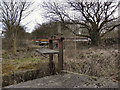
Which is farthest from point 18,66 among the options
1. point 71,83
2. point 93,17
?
point 93,17

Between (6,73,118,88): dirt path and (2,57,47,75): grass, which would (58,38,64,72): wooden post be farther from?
(2,57,47,75): grass

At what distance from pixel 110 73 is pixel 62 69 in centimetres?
140

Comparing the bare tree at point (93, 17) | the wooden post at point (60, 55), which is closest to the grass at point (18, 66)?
the wooden post at point (60, 55)

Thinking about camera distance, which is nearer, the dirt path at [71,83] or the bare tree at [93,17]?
the dirt path at [71,83]

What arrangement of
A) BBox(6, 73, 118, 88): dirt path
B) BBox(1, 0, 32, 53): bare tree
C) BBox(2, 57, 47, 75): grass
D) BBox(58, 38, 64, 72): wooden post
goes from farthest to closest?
BBox(1, 0, 32, 53): bare tree < BBox(2, 57, 47, 75): grass < BBox(58, 38, 64, 72): wooden post < BBox(6, 73, 118, 88): dirt path

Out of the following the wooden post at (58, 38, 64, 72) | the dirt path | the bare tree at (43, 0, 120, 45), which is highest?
the bare tree at (43, 0, 120, 45)

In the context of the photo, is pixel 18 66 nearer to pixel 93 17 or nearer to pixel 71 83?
pixel 71 83

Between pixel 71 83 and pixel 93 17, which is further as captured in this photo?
pixel 93 17

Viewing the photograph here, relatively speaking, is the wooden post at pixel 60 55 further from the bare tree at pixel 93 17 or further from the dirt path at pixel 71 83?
the bare tree at pixel 93 17

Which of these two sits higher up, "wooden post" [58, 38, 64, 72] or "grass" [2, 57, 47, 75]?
"wooden post" [58, 38, 64, 72]

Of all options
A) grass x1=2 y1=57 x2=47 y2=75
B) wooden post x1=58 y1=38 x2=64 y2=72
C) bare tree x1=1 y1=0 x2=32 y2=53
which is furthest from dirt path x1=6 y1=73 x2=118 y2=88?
bare tree x1=1 y1=0 x2=32 y2=53

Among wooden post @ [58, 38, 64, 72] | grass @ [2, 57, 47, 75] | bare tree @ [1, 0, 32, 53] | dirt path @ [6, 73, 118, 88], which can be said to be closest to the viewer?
dirt path @ [6, 73, 118, 88]

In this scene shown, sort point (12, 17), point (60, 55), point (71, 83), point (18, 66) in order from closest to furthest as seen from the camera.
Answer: point (71, 83) < point (60, 55) < point (18, 66) < point (12, 17)

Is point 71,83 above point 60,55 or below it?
below
